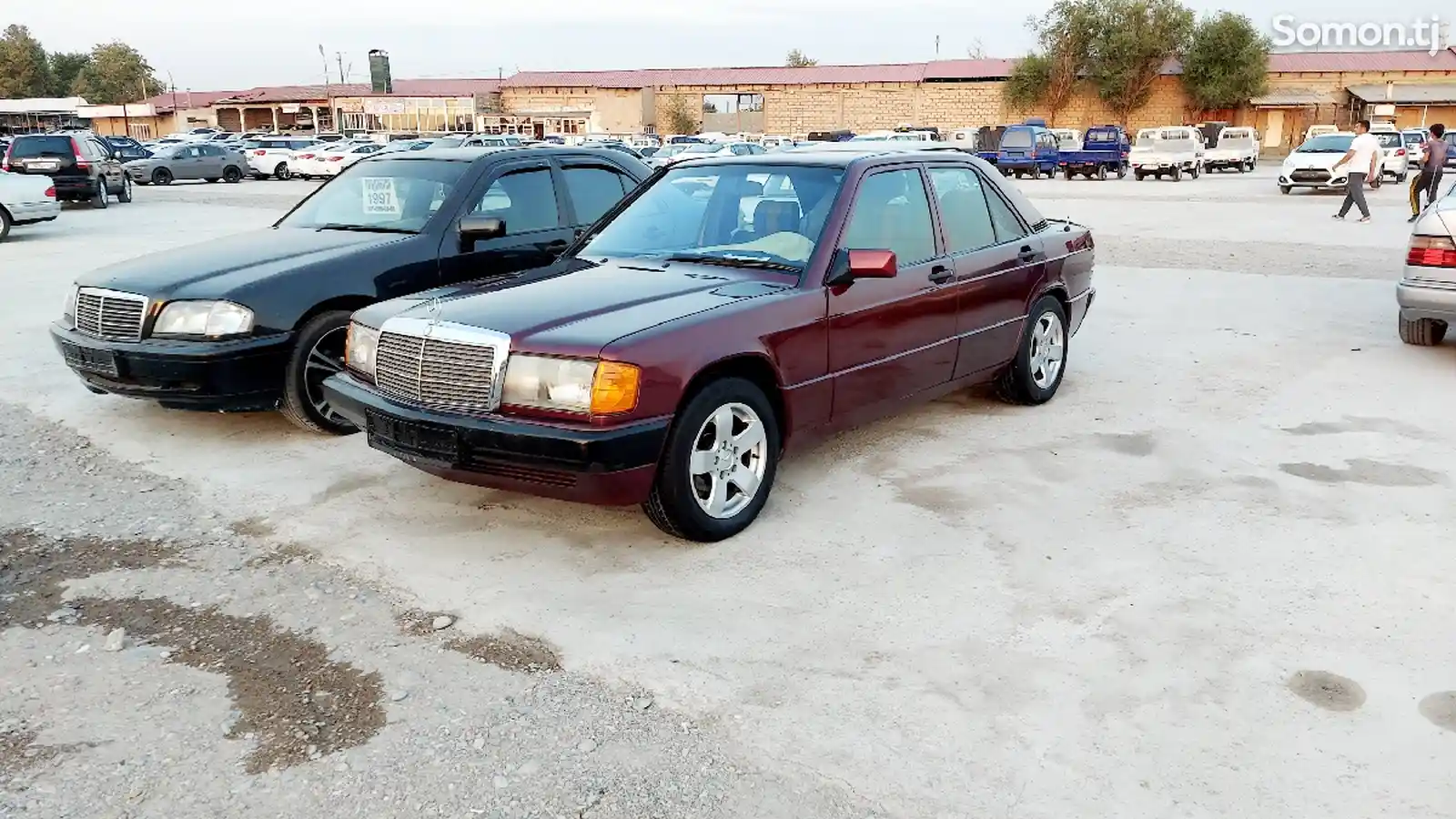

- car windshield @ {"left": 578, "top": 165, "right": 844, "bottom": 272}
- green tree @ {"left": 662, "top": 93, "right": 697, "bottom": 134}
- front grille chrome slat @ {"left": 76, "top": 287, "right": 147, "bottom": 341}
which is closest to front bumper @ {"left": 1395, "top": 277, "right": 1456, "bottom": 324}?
car windshield @ {"left": 578, "top": 165, "right": 844, "bottom": 272}

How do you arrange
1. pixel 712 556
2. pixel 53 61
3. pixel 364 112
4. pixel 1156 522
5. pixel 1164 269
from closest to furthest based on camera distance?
pixel 712 556, pixel 1156 522, pixel 1164 269, pixel 364 112, pixel 53 61

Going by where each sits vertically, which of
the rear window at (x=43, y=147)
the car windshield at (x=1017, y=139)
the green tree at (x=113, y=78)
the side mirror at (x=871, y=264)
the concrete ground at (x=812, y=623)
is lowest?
the concrete ground at (x=812, y=623)

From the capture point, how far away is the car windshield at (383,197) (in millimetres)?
6750

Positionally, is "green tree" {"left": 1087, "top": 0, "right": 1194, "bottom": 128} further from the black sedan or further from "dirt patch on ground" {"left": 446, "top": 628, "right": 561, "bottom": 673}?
"dirt patch on ground" {"left": 446, "top": 628, "right": 561, "bottom": 673}

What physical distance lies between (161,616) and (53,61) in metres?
128

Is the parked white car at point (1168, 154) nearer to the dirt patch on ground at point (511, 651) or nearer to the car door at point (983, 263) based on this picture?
the car door at point (983, 263)

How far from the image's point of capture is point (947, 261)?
580 cm

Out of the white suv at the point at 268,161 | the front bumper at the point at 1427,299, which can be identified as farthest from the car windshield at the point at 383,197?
the white suv at the point at 268,161

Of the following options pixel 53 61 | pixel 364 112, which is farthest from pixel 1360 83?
pixel 53 61

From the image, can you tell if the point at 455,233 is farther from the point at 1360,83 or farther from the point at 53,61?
the point at 53,61

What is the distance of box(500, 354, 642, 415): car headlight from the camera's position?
4109mm

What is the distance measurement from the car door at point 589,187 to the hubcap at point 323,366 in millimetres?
1785

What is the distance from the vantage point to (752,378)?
15.5 feet

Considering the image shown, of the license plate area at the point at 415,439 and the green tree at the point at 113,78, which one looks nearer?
the license plate area at the point at 415,439
